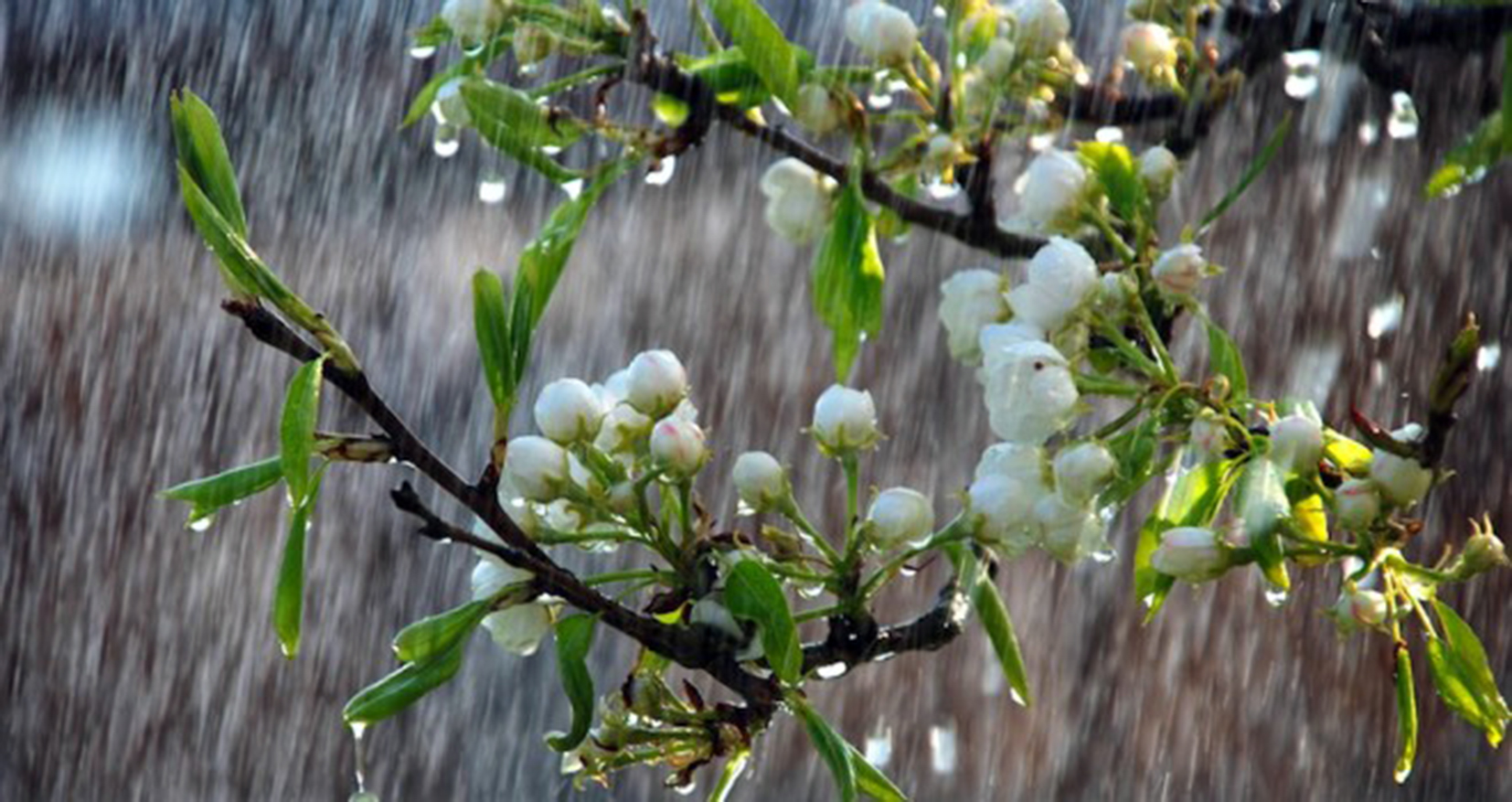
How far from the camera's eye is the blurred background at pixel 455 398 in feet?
5.44

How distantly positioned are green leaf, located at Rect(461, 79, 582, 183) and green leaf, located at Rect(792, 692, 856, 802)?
154 mm

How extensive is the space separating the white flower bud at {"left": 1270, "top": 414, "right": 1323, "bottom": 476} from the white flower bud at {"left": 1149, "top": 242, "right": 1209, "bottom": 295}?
48 mm

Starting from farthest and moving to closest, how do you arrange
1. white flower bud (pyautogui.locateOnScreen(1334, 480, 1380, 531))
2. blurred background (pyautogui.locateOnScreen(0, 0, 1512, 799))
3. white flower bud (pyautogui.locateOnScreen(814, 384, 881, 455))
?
1. blurred background (pyautogui.locateOnScreen(0, 0, 1512, 799))
2. white flower bud (pyautogui.locateOnScreen(814, 384, 881, 455))
3. white flower bud (pyautogui.locateOnScreen(1334, 480, 1380, 531))

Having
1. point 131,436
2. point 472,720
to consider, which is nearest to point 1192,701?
point 472,720

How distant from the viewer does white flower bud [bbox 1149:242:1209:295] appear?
1.66 feet

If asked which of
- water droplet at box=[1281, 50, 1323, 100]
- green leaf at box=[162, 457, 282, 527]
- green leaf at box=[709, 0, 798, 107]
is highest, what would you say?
green leaf at box=[709, 0, 798, 107]

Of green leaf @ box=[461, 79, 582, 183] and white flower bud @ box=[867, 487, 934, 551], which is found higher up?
green leaf @ box=[461, 79, 582, 183]

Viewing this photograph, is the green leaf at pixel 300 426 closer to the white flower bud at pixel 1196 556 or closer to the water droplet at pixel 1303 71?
the white flower bud at pixel 1196 556

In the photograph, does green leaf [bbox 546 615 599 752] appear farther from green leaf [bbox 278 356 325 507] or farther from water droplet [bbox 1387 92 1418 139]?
water droplet [bbox 1387 92 1418 139]

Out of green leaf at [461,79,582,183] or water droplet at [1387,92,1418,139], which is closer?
green leaf at [461,79,582,183]

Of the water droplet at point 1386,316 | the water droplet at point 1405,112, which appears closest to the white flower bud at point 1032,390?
the water droplet at point 1405,112

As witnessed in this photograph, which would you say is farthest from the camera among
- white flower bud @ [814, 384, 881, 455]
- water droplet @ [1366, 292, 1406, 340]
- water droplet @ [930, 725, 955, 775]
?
water droplet @ [930, 725, 955, 775]

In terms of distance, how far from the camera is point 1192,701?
174 cm

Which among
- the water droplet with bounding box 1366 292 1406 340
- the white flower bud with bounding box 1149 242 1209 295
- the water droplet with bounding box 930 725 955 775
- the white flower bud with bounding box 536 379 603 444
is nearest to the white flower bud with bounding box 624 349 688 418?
the white flower bud with bounding box 536 379 603 444
